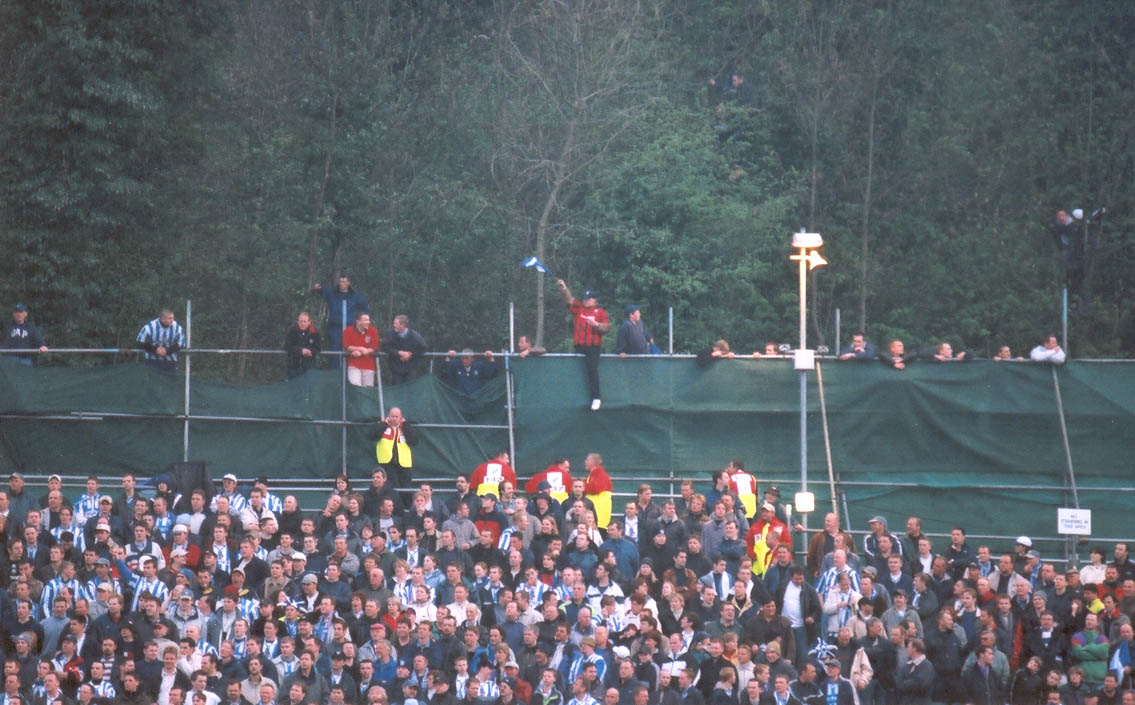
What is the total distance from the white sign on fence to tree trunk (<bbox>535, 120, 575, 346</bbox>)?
1968cm

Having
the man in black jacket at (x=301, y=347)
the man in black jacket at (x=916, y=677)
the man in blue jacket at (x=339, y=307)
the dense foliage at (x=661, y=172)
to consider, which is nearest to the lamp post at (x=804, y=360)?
the man in black jacket at (x=916, y=677)

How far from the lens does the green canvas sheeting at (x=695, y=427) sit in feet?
80.9

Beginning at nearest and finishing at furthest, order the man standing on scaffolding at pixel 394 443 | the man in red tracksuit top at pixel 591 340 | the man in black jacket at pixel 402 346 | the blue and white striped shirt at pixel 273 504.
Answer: the blue and white striped shirt at pixel 273 504 < the man standing on scaffolding at pixel 394 443 < the man in red tracksuit top at pixel 591 340 < the man in black jacket at pixel 402 346

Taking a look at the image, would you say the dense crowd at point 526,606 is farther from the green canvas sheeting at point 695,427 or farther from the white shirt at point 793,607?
the green canvas sheeting at point 695,427

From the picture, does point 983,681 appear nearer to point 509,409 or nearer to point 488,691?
point 488,691

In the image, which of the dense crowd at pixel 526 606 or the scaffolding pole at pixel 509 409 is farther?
the scaffolding pole at pixel 509 409

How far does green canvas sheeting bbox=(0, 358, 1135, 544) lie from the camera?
24656 millimetres

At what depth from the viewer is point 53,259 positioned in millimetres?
35844

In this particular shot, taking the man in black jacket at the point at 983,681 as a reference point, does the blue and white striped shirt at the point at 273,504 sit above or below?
above

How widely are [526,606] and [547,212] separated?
873 inches

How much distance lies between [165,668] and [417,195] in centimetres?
2430

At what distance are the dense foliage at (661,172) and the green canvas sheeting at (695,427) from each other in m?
13.2

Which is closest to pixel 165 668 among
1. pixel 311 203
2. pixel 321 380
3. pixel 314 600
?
pixel 314 600

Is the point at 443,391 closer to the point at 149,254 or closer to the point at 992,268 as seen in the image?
the point at 149,254
